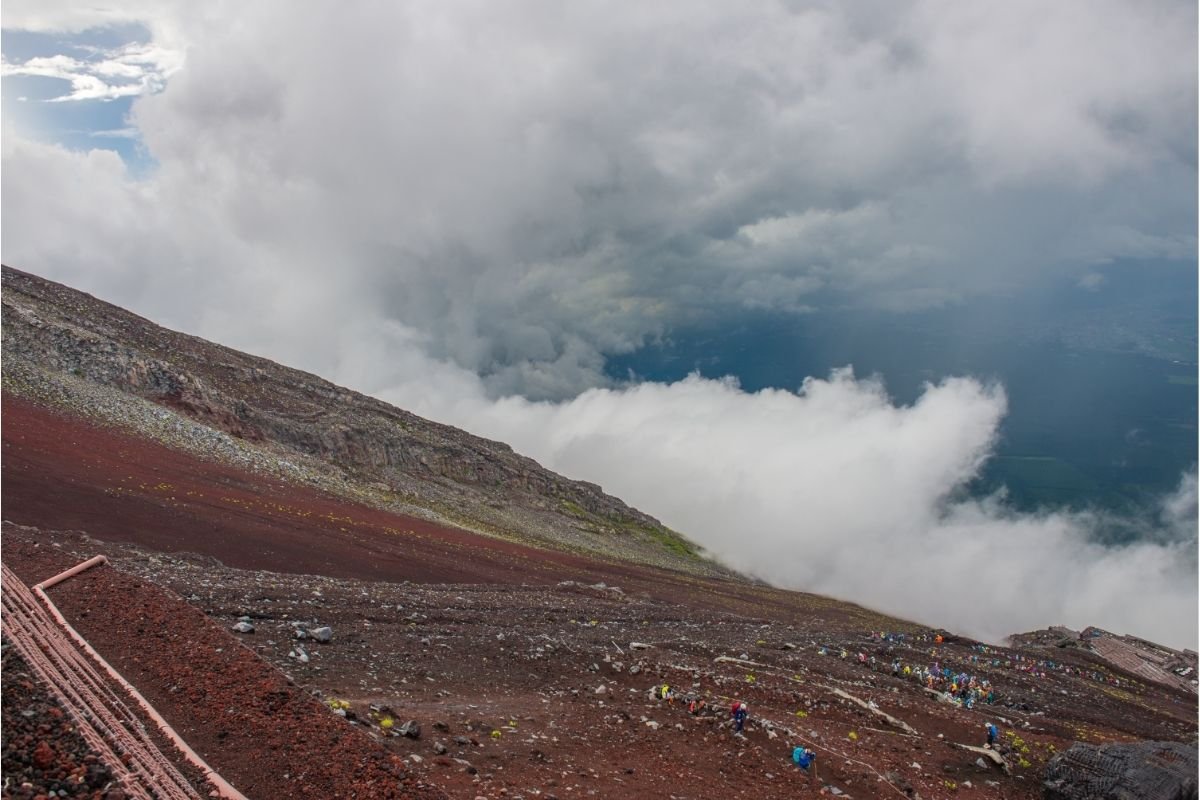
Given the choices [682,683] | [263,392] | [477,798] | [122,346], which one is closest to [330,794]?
[477,798]

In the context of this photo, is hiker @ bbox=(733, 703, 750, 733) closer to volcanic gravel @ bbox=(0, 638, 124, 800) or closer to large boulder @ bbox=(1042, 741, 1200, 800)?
large boulder @ bbox=(1042, 741, 1200, 800)

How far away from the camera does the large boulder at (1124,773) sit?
16016 mm

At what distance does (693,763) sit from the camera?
14539 millimetres

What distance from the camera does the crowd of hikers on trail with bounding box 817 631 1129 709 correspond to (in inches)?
1211

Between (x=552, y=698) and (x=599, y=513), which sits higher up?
(x=599, y=513)

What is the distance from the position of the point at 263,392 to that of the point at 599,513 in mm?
68665

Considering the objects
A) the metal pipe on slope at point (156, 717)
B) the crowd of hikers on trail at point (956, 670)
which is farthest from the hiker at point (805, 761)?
the crowd of hikers on trail at point (956, 670)

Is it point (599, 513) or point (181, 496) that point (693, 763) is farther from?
point (599, 513)

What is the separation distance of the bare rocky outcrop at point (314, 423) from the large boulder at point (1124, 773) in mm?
59262

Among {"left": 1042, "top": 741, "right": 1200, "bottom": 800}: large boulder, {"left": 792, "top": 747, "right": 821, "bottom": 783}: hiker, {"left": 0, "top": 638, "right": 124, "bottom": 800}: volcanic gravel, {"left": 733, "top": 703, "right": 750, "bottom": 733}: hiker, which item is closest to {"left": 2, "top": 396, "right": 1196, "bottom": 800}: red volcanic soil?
{"left": 792, "top": 747, "right": 821, "bottom": 783}: hiker

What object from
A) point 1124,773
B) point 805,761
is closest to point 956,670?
point 1124,773

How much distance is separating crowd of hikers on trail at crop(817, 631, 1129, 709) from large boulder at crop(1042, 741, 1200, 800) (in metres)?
10.4

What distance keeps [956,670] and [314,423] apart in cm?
8848

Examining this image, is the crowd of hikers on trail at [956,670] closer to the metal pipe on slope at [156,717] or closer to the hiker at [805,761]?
the hiker at [805,761]
